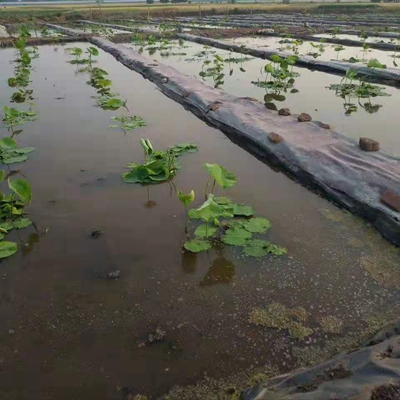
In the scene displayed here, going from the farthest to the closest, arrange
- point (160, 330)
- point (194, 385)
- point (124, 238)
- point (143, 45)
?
point (143, 45) → point (124, 238) → point (160, 330) → point (194, 385)

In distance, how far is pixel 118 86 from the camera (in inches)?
404

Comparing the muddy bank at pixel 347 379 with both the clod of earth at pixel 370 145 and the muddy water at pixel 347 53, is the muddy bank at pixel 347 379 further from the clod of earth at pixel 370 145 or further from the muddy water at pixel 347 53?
the muddy water at pixel 347 53

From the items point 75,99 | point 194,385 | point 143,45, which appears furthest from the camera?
point 143,45

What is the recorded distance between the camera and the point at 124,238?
12.9 ft

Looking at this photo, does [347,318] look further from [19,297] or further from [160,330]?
[19,297]

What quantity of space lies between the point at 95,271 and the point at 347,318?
2185 millimetres

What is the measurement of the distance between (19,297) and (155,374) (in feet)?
4.66

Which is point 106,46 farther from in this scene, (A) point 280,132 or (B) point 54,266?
(B) point 54,266

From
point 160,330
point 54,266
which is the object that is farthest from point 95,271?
point 160,330

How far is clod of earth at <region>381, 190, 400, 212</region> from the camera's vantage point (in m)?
3.87

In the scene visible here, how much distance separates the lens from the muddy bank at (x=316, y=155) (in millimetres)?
4234

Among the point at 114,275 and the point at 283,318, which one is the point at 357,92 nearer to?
the point at 283,318

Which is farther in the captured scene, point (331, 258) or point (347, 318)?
point (331, 258)

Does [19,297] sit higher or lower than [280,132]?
lower
